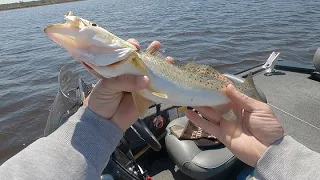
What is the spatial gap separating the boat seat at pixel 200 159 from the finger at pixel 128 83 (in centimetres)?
174

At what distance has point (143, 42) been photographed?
1435cm

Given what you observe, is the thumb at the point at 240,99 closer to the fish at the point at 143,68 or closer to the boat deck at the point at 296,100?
the fish at the point at 143,68

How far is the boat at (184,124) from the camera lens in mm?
3352

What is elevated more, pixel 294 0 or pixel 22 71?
pixel 294 0

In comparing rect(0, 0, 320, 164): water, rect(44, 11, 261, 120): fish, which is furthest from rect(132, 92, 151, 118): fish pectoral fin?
→ rect(0, 0, 320, 164): water

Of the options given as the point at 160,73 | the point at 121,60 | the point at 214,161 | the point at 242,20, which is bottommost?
the point at 242,20

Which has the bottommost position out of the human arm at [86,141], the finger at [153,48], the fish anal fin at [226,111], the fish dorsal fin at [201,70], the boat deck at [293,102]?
the boat deck at [293,102]

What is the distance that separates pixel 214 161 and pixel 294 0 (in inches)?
945

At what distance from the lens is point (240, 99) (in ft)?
8.76

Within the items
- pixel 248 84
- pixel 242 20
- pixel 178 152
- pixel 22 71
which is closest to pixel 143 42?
pixel 22 71

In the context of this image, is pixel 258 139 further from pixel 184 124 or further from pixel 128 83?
pixel 184 124

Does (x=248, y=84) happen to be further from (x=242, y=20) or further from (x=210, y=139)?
(x=242, y=20)

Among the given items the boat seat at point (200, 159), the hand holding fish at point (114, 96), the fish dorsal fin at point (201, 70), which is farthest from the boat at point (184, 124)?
the fish dorsal fin at point (201, 70)

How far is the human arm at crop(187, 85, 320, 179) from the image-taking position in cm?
212
